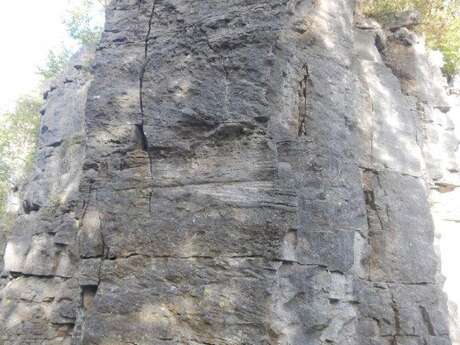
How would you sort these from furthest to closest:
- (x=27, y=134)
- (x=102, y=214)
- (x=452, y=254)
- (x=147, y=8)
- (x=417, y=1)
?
(x=27, y=134) → (x=417, y=1) → (x=452, y=254) → (x=147, y=8) → (x=102, y=214)

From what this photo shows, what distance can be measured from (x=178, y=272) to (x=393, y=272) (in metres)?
2.37

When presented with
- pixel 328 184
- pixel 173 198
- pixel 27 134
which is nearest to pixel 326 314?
pixel 328 184

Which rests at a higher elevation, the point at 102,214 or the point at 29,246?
the point at 29,246

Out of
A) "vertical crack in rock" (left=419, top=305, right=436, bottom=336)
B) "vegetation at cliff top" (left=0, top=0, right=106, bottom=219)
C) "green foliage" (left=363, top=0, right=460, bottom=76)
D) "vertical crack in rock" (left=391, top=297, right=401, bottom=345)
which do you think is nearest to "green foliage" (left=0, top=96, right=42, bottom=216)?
"vegetation at cliff top" (left=0, top=0, right=106, bottom=219)

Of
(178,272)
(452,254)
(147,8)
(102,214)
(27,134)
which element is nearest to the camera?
(178,272)

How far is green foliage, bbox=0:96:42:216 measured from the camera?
47.6 feet

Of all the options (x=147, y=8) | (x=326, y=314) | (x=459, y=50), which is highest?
(x=459, y=50)

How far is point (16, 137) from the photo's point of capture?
49.3 ft

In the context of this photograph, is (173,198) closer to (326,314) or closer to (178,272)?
(178,272)

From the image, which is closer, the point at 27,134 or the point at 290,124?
the point at 290,124

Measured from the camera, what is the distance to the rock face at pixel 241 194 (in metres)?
3.39

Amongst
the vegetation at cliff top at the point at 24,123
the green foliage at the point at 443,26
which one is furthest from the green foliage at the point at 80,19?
the green foliage at the point at 443,26

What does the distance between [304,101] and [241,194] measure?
1.07 meters

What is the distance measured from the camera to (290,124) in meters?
3.94
